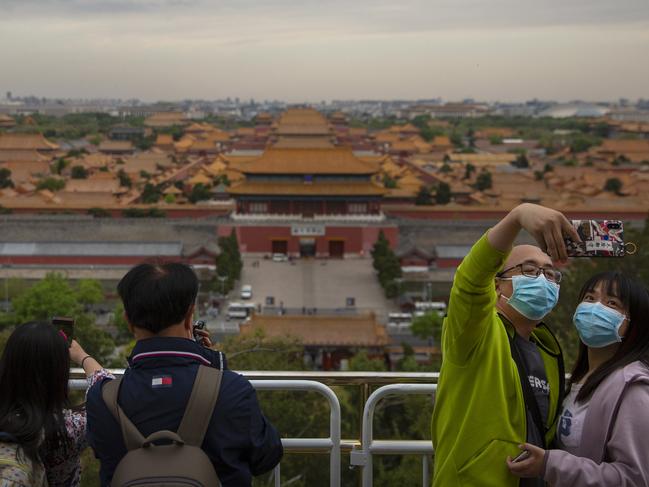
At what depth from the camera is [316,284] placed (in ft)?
52.0

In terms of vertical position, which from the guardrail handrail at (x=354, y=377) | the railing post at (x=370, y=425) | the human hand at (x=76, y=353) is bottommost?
the railing post at (x=370, y=425)

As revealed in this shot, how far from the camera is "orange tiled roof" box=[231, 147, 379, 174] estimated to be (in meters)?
19.1

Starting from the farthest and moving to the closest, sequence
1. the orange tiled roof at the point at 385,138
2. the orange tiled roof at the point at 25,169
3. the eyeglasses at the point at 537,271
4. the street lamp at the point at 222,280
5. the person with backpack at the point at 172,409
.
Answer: the orange tiled roof at the point at 385,138 → the orange tiled roof at the point at 25,169 → the street lamp at the point at 222,280 → the eyeglasses at the point at 537,271 → the person with backpack at the point at 172,409

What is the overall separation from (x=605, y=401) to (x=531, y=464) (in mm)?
203

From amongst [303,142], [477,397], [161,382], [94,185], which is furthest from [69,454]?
[303,142]

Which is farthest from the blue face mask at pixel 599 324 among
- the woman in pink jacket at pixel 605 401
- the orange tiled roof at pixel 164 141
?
the orange tiled roof at pixel 164 141

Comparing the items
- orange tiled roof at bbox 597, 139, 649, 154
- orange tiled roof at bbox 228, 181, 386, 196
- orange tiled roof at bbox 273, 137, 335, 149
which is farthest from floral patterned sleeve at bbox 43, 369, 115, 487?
orange tiled roof at bbox 597, 139, 649, 154

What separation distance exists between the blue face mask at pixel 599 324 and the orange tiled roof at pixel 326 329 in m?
9.03

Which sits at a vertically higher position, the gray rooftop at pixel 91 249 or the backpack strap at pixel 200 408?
the backpack strap at pixel 200 408

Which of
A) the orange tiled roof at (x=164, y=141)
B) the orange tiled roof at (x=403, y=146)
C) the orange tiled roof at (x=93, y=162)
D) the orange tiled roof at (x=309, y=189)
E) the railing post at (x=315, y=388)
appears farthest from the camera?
the orange tiled roof at (x=164, y=141)

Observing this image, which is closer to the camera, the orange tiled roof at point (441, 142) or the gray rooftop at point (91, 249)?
the gray rooftop at point (91, 249)

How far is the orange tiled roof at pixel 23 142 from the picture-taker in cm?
3669

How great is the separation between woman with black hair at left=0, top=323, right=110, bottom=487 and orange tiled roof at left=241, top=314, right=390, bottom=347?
29.6 ft

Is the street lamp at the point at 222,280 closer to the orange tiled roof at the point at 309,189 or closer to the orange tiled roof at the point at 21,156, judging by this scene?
the orange tiled roof at the point at 309,189
